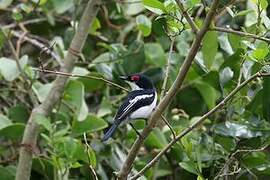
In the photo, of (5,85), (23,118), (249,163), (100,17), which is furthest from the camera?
(100,17)

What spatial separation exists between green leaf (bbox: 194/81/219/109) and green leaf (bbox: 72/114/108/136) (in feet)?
1.55

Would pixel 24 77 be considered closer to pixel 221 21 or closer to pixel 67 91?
→ pixel 67 91

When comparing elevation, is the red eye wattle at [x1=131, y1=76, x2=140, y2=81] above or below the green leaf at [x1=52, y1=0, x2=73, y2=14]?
below

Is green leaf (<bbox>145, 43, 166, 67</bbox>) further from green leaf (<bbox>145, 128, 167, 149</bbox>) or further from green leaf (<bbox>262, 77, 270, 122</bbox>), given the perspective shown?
green leaf (<bbox>262, 77, 270, 122</bbox>)

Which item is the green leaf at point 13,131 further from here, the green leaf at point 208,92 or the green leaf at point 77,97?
the green leaf at point 208,92

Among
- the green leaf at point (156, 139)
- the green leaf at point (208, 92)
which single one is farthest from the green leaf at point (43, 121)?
the green leaf at point (208, 92)

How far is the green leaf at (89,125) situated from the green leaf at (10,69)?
0.33 m

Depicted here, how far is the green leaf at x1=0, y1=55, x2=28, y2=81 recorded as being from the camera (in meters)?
2.78

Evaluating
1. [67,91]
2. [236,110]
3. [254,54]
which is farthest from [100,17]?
[254,54]

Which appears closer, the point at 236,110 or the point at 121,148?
the point at 236,110

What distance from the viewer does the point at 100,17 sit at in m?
3.60

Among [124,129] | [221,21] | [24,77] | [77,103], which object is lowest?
[221,21]

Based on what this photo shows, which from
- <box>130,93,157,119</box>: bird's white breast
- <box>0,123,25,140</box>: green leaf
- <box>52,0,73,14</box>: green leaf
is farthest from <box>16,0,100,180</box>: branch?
<box>52,0,73,14</box>: green leaf

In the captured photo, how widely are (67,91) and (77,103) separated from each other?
10 centimetres
